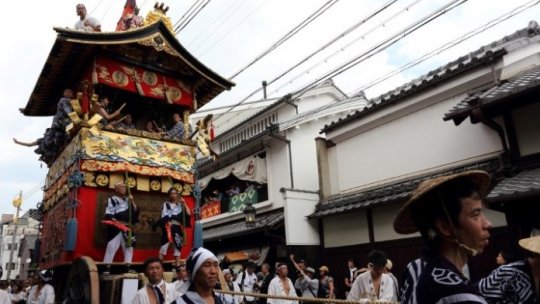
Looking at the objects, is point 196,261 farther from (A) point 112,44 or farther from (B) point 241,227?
(B) point 241,227

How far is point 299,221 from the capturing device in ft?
42.9

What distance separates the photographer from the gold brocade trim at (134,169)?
7.04 metres

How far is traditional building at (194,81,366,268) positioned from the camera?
43.5 feet

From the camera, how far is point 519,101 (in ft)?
26.2

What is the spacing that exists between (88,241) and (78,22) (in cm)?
428

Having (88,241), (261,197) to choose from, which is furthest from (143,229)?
(261,197)

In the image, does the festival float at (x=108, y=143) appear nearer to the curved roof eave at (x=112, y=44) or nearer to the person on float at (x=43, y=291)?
the curved roof eave at (x=112, y=44)

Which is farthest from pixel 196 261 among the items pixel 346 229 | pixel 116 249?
pixel 346 229

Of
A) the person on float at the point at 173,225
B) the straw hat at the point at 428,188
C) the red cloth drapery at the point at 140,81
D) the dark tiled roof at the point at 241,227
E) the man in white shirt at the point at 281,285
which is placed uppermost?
the red cloth drapery at the point at 140,81

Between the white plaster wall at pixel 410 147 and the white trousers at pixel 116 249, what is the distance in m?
7.37

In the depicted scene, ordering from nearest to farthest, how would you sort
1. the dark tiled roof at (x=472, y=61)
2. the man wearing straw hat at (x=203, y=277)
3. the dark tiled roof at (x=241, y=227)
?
1. the man wearing straw hat at (x=203, y=277)
2. the dark tiled roof at (x=472, y=61)
3. the dark tiled roof at (x=241, y=227)

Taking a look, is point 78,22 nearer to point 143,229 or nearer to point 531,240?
point 143,229

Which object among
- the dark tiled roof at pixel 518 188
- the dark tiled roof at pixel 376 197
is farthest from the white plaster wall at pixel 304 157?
the dark tiled roof at pixel 518 188

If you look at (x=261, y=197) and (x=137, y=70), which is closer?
(x=137, y=70)
